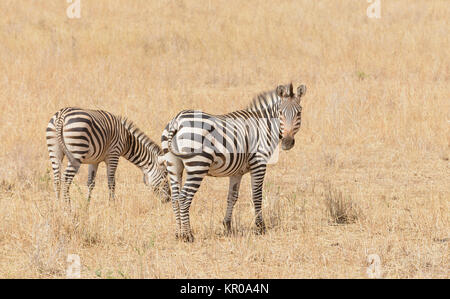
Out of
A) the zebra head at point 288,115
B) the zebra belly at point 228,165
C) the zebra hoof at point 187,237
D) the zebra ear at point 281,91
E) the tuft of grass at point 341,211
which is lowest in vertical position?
the zebra hoof at point 187,237

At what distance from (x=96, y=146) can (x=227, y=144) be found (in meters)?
2.48

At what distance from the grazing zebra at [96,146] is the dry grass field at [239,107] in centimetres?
36

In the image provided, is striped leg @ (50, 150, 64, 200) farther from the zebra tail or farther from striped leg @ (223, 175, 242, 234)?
striped leg @ (223, 175, 242, 234)

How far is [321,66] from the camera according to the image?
55.0 ft

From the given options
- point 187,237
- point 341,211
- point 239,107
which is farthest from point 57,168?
point 239,107

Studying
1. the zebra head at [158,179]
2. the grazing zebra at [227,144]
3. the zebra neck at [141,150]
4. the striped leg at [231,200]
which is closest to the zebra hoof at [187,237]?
the grazing zebra at [227,144]

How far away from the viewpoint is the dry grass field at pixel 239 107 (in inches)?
259

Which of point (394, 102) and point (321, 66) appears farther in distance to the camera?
point (321, 66)

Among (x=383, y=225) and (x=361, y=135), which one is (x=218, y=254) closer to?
(x=383, y=225)

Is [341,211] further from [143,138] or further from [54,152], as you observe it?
[54,152]

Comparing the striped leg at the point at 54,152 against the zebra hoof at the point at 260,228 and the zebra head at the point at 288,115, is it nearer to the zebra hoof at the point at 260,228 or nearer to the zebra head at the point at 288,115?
the zebra hoof at the point at 260,228
